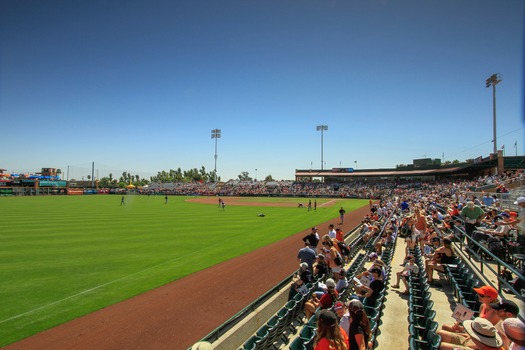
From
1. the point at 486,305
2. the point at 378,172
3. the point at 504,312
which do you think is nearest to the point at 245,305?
the point at 486,305

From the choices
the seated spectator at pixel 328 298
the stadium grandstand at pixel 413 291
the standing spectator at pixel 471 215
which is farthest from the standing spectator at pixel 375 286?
the standing spectator at pixel 471 215

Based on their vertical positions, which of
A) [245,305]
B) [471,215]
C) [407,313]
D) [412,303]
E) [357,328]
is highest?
[471,215]

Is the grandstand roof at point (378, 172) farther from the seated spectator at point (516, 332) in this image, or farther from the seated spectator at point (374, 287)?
the seated spectator at point (516, 332)

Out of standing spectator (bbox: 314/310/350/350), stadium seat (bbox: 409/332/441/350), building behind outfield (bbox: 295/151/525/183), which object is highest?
building behind outfield (bbox: 295/151/525/183)

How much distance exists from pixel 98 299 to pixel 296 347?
267 inches

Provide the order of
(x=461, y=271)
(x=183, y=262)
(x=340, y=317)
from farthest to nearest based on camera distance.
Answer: (x=183, y=262) → (x=461, y=271) → (x=340, y=317)

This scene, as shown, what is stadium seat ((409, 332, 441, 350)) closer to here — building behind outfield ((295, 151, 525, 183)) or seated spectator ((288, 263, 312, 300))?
seated spectator ((288, 263, 312, 300))

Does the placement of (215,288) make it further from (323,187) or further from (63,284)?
(323,187)

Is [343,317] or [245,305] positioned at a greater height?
[343,317]

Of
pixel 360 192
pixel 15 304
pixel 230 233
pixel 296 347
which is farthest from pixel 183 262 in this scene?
pixel 360 192

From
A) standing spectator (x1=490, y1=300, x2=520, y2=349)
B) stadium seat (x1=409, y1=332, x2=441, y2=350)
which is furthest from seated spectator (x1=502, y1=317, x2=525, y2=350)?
stadium seat (x1=409, y1=332, x2=441, y2=350)

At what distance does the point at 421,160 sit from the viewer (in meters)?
83.3

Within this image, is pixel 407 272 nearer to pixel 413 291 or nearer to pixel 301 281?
→ pixel 413 291

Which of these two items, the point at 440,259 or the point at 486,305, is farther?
the point at 440,259
